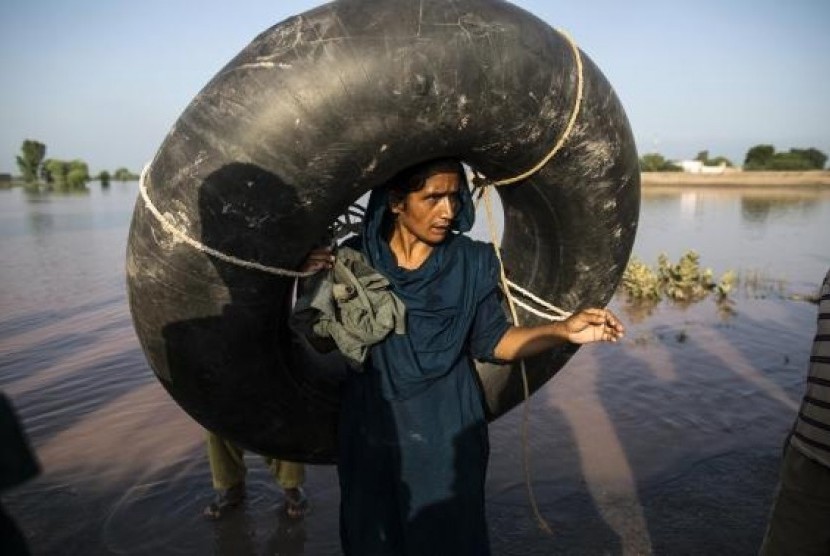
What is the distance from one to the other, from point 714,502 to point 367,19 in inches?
129

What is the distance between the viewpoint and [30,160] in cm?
7169

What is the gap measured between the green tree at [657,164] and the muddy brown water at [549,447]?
171 ft

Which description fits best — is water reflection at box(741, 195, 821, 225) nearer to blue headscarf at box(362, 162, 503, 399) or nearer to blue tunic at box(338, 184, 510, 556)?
blue headscarf at box(362, 162, 503, 399)

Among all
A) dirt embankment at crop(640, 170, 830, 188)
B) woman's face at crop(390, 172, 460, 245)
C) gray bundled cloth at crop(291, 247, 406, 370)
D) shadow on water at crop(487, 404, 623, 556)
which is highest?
dirt embankment at crop(640, 170, 830, 188)

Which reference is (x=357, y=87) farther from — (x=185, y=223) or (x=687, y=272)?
(x=687, y=272)

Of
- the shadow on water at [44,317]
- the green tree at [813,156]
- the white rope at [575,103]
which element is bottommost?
the shadow on water at [44,317]

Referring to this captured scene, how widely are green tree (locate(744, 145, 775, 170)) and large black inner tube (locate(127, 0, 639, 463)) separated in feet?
205

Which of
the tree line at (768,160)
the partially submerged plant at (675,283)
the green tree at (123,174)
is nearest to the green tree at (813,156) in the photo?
the tree line at (768,160)

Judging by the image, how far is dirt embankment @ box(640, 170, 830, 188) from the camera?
38478 millimetres

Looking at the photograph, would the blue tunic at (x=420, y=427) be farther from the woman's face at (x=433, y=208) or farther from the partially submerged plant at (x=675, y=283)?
the partially submerged plant at (x=675, y=283)

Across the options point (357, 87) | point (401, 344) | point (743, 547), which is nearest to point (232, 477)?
point (401, 344)

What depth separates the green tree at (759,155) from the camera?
55350 millimetres

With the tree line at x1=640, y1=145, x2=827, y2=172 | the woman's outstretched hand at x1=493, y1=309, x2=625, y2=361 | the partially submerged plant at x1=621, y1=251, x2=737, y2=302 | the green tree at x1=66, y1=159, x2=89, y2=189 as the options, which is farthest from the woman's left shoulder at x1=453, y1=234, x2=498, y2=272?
the green tree at x1=66, y1=159, x2=89, y2=189

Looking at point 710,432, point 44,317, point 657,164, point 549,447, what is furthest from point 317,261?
point 657,164
